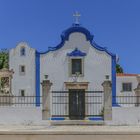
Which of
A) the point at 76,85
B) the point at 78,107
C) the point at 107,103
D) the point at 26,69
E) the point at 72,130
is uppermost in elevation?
the point at 26,69

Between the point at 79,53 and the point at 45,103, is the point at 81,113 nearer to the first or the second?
the point at 45,103

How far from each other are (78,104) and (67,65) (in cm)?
847

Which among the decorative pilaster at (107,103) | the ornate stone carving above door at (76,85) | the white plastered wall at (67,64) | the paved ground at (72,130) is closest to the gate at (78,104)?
the decorative pilaster at (107,103)

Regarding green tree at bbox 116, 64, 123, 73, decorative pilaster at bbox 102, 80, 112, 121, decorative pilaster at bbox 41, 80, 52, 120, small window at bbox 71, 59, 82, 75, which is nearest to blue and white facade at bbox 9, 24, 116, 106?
small window at bbox 71, 59, 82, 75

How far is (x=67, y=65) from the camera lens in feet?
119

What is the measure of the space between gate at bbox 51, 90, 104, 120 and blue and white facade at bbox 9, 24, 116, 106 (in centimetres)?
294

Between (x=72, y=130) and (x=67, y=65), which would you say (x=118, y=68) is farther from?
(x=72, y=130)

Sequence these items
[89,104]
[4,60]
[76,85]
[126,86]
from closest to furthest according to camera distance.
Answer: [89,104]
[76,85]
[126,86]
[4,60]

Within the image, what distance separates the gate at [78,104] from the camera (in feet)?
91.9

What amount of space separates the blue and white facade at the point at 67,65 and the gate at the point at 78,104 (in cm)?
294

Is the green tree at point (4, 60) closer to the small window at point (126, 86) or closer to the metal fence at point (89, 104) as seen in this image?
the small window at point (126, 86)

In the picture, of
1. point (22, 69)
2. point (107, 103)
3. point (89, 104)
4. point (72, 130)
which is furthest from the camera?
point (22, 69)

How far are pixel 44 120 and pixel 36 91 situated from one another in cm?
971

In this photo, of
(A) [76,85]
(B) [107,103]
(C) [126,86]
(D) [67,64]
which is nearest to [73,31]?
(D) [67,64]
